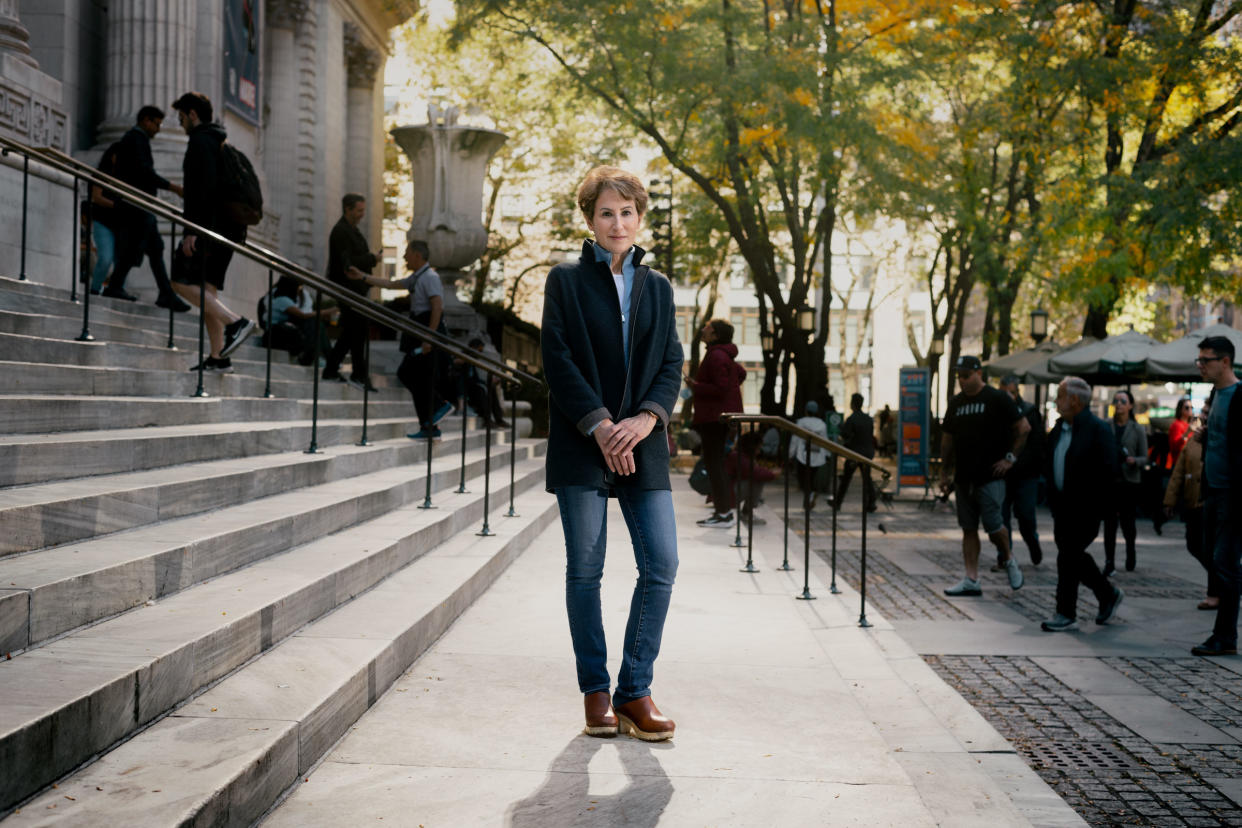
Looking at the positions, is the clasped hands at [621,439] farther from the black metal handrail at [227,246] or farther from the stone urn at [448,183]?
the stone urn at [448,183]

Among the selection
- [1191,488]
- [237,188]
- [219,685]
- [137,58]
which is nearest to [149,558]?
[219,685]

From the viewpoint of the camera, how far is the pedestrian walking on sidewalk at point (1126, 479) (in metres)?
11.3

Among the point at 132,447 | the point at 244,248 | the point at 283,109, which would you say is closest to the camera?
the point at 132,447

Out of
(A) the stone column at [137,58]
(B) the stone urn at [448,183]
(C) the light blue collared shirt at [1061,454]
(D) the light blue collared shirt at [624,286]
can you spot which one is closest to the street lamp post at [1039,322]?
(B) the stone urn at [448,183]

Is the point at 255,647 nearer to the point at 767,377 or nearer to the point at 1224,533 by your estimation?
the point at 1224,533

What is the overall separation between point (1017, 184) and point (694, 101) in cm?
1091

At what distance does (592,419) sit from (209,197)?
21.4ft

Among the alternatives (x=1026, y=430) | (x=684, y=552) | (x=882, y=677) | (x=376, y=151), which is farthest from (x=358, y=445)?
(x=376, y=151)

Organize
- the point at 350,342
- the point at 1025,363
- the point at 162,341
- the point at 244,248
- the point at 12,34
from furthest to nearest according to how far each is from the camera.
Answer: the point at 1025,363, the point at 350,342, the point at 12,34, the point at 162,341, the point at 244,248

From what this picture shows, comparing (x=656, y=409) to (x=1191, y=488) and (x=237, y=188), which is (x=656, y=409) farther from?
(x=1191, y=488)

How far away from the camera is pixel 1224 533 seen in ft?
26.3

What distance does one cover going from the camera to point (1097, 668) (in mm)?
7613

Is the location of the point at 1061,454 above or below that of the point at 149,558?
above

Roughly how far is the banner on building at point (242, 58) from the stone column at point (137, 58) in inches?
82.4
